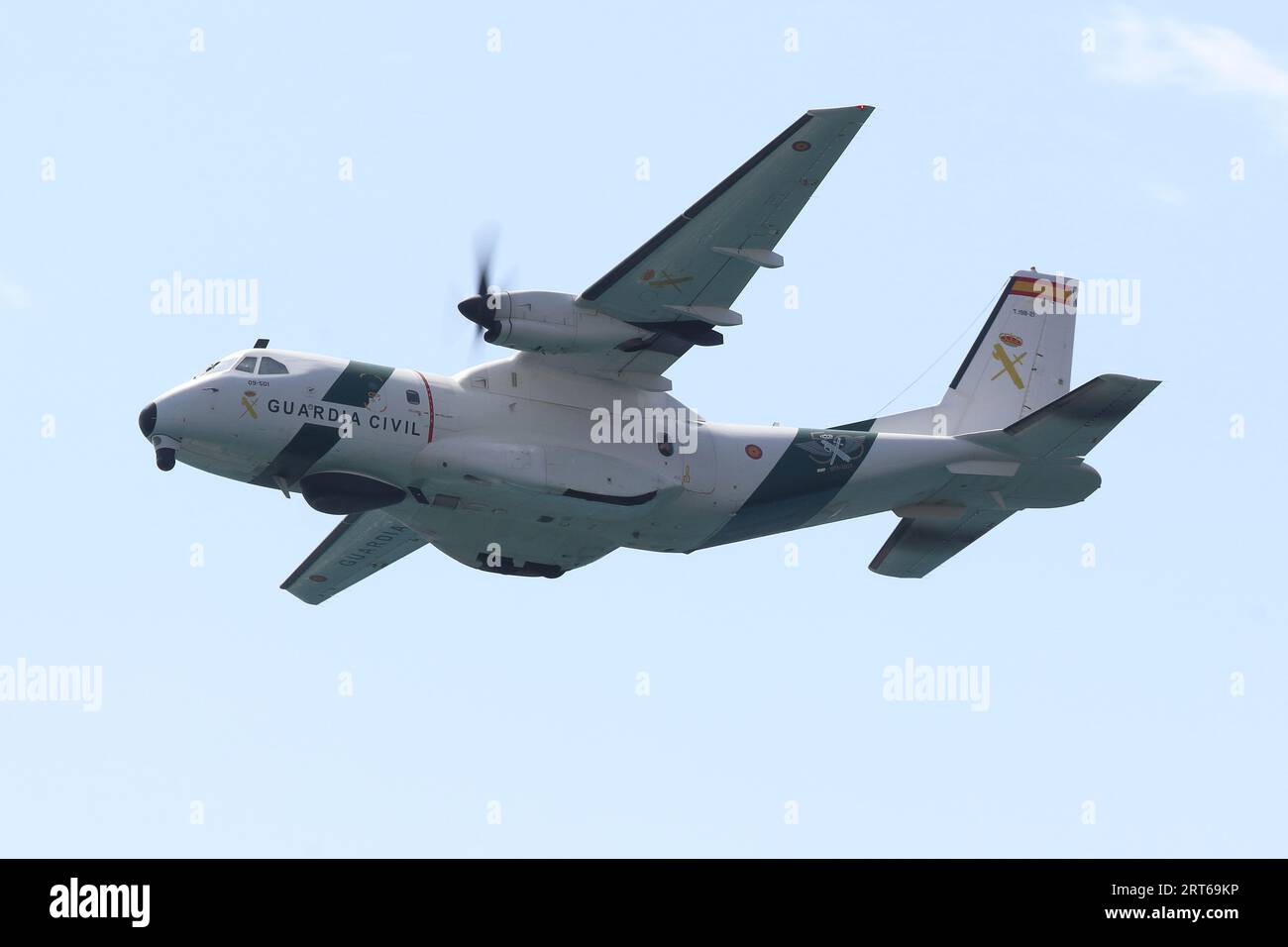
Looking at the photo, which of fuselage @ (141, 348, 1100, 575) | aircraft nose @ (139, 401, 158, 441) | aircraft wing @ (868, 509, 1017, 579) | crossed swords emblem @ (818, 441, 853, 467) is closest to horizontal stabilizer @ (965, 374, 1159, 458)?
fuselage @ (141, 348, 1100, 575)

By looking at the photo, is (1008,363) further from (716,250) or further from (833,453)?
(716,250)

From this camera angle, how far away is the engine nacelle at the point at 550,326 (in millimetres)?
22844

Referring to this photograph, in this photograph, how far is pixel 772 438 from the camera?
24672mm

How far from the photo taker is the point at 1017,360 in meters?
27.2

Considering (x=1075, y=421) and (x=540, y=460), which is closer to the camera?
(x=540, y=460)

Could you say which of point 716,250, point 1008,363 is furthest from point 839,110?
point 1008,363

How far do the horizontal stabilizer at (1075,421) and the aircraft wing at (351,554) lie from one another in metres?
7.91

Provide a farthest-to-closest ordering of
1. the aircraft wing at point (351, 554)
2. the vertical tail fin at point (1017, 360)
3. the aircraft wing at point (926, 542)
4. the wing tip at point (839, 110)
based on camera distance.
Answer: the vertical tail fin at point (1017, 360)
the aircraft wing at point (926, 542)
the aircraft wing at point (351, 554)
the wing tip at point (839, 110)

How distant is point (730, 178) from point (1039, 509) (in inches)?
280

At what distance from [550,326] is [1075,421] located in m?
6.98

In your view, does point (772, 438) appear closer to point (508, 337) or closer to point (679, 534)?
point (679, 534)

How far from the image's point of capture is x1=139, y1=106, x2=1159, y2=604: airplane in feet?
72.9

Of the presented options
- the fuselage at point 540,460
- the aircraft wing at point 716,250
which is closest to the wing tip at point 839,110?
the aircraft wing at point 716,250

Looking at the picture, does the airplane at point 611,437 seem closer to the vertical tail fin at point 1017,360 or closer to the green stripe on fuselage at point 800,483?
the green stripe on fuselage at point 800,483
